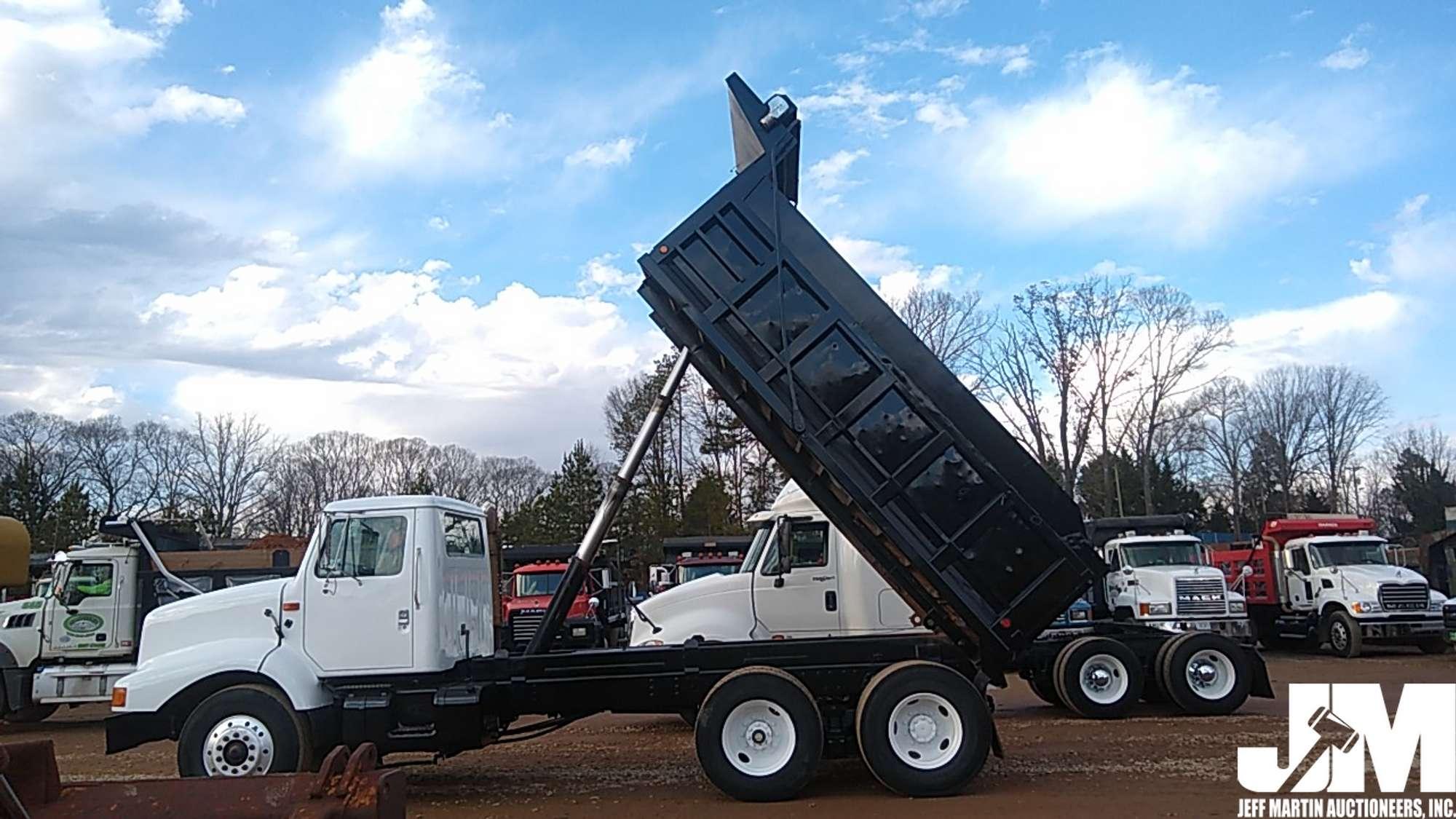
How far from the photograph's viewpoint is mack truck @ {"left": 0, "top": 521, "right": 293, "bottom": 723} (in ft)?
48.0

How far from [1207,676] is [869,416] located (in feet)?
21.4

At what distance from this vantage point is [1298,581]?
2123cm

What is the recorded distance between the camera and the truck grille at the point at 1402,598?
755 inches

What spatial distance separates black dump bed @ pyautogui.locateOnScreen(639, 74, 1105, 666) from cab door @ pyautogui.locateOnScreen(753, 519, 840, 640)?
2462 mm

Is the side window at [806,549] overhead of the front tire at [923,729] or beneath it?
overhead

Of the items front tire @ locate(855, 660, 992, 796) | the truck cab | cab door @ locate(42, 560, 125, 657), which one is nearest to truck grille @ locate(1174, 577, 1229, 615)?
the truck cab

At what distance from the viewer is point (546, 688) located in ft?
28.4

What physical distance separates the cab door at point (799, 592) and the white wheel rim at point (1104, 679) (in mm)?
3152

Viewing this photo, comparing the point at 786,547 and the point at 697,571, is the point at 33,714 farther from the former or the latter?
the point at 786,547

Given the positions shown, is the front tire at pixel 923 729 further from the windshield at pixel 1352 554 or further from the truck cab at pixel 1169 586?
the windshield at pixel 1352 554

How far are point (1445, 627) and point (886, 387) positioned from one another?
52.1ft

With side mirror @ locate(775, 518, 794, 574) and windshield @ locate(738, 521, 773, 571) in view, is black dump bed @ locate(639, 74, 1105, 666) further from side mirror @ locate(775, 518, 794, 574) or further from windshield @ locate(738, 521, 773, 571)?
windshield @ locate(738, 521, 773, 571)

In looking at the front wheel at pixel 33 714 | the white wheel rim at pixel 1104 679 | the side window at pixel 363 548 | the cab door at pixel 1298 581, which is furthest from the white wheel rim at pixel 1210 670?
the front wheel at pixel 33 714

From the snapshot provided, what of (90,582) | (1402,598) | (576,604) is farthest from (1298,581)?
(90,582)
